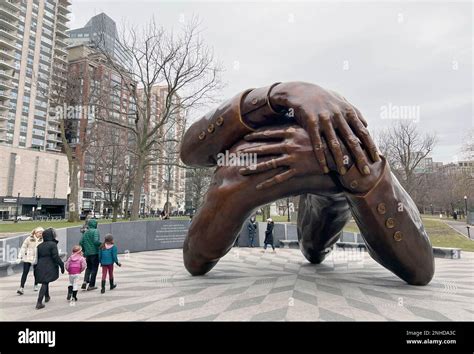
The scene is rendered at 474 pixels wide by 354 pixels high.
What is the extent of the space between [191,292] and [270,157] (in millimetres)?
3509

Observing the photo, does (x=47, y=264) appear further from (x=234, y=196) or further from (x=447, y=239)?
(x=447, y=239)

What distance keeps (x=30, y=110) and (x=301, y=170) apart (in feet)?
271

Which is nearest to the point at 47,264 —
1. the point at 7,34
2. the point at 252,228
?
the point at 252,228

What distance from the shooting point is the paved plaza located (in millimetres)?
5395

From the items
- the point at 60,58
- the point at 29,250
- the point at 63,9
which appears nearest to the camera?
the point at 29,250

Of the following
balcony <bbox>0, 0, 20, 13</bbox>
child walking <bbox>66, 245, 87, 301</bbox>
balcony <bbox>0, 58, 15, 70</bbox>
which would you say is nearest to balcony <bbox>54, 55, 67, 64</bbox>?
balcony <bbox>0, 58, 15, 70</bbox>

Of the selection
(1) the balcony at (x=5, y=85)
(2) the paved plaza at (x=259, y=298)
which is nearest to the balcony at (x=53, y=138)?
(1) the balcony at (x=5, y=85)

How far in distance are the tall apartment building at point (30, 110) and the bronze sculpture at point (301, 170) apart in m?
60.6

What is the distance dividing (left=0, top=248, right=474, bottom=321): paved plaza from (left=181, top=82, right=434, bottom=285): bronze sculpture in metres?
0.84

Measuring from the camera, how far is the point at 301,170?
589 centimetres

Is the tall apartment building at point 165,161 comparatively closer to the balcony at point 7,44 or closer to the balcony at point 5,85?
the balcony at point 5,85

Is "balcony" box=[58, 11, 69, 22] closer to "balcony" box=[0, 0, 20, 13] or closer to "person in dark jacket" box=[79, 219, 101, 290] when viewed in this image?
"balcony" box=[0, 0, 20, 13]
